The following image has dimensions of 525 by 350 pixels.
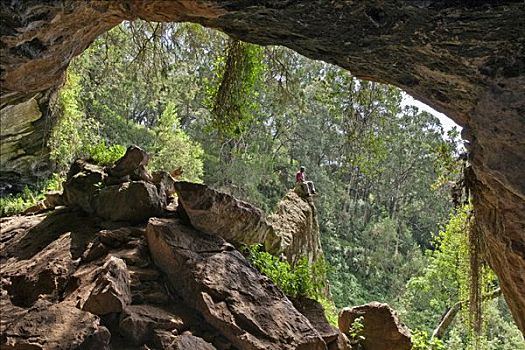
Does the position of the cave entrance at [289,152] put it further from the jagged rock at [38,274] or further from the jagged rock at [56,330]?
the jagged rock at [56,330]

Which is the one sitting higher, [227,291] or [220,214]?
[220,214]

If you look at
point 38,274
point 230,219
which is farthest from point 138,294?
point 230,219

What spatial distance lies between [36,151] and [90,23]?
27.8ft

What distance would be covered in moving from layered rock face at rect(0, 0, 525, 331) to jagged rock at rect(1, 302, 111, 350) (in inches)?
77.0

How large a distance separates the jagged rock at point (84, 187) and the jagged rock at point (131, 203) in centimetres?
29

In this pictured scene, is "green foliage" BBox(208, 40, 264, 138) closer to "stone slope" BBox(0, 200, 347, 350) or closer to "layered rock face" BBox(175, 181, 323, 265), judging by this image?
"layered rock face" BBox(175, 181, 323, 265)

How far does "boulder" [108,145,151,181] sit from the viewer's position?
673 cm

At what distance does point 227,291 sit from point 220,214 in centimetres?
115

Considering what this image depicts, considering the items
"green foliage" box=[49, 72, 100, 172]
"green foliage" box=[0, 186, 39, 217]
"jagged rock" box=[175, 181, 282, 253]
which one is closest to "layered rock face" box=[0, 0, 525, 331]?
"jagged rock" box=[175, 181, 282, 253]

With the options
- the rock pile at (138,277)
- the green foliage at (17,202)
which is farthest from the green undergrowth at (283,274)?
the green foliage at (17,202)

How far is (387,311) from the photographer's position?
271 inches

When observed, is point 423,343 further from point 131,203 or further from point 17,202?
point 17,202

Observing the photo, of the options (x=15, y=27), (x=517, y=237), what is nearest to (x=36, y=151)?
(x=15, y=27)

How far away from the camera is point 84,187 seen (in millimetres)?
6746
